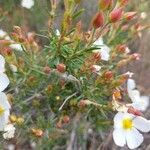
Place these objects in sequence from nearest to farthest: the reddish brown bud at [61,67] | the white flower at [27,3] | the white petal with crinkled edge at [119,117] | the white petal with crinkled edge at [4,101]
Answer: the white petal with crinkled edge at [4,101] < the reddish brown bud at [61,67] < the white petal with crinkled edge at [119,117] < the white flower at [27,3]

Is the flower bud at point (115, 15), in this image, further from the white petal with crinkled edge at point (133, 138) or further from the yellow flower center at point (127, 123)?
the white petal with crinkled edge at point (133, 138)

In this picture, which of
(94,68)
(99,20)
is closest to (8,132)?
(94,68)

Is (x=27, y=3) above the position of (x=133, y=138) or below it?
above

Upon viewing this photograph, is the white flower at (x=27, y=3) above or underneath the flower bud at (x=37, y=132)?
above

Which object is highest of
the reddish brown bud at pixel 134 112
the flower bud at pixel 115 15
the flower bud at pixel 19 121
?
the flower bud at pixel 115 15

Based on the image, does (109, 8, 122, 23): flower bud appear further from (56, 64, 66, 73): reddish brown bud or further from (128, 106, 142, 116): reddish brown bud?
(128, 106, 142, 116): reddish brown bud

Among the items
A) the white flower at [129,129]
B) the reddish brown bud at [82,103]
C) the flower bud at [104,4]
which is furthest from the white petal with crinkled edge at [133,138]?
the flower bud at [104,4]

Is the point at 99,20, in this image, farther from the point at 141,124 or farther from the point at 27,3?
the point at 27,3

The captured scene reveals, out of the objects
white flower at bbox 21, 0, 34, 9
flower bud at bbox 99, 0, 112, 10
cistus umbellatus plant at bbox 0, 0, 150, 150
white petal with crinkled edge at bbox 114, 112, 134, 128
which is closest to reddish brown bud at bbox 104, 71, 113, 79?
cistus umbellatus plant at bbox 0, 0, 150, 150

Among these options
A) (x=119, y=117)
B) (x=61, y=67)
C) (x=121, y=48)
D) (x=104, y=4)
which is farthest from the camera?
(x=121, y=48)
